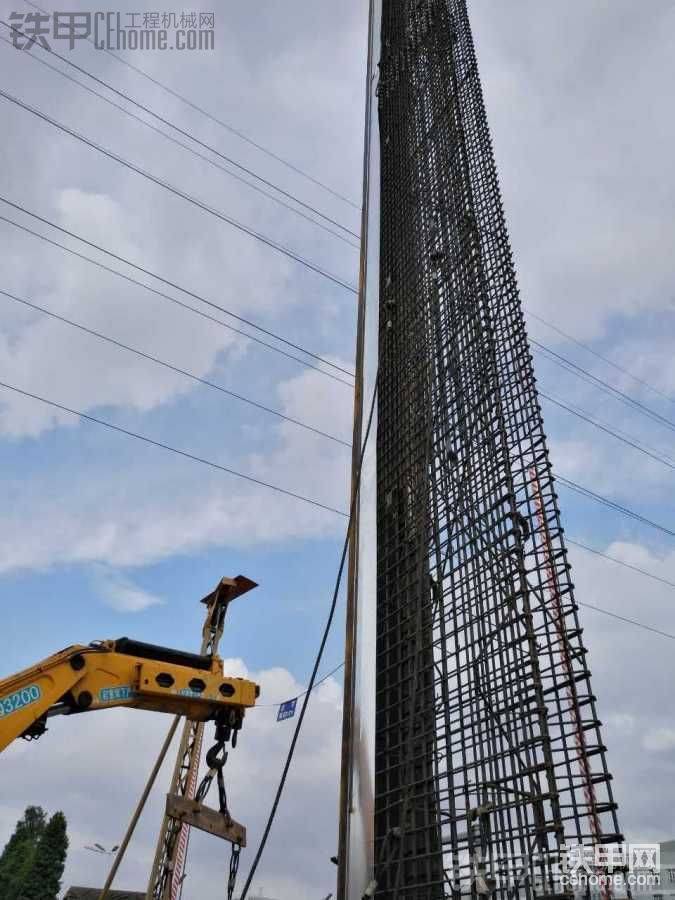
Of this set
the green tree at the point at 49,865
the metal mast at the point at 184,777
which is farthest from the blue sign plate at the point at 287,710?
the green tree at the point at 49,865

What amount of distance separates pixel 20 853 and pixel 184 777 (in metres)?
42.1

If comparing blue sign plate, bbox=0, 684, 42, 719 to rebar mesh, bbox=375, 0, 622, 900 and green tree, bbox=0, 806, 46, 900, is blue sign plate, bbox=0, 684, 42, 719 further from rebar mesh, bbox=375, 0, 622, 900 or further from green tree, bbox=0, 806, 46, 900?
green tree, bbox=0, 806, 46, 900

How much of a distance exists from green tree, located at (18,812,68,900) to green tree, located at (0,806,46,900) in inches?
23.1

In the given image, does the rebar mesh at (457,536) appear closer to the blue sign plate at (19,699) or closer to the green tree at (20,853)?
the blue sign plate at (19,699)

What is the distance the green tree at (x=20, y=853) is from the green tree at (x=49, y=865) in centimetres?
59

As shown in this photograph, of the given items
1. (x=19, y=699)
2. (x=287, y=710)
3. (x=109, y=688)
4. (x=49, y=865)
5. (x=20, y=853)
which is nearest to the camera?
(x=19, y=699)

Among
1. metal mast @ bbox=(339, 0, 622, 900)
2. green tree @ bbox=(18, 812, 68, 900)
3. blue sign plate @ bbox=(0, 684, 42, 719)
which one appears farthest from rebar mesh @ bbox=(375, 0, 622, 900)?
green tree @ bbox=(18, 812, 68, 900)

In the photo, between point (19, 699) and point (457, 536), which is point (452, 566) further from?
point (19, 699)

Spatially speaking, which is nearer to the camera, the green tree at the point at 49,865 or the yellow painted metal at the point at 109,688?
the yellow painted metal at the point at 109,688

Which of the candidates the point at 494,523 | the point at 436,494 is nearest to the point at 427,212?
the point at 436,494

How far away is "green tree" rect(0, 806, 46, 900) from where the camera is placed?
4338 centimetres

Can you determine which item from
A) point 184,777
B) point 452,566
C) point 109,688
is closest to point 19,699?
point 109,688

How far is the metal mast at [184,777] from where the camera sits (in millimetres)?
10484

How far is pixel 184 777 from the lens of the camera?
1664 cm
